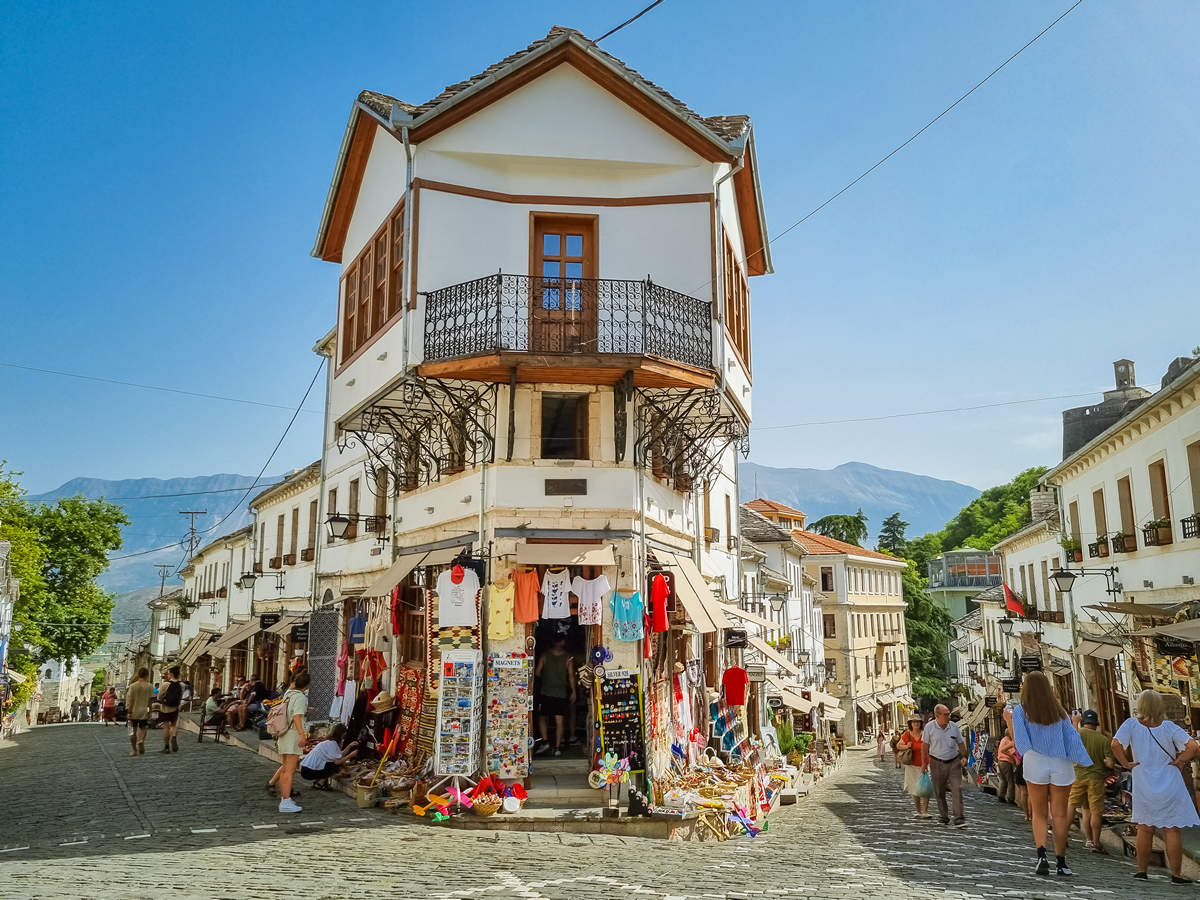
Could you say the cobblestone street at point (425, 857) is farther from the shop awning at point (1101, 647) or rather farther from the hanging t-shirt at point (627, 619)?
the shop awning at point (1101, 647)

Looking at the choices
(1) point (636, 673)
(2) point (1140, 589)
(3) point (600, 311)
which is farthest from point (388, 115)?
(2) point (1140, 589)

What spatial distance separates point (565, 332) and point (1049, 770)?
27.0ft

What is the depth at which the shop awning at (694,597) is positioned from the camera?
13172 millimetres

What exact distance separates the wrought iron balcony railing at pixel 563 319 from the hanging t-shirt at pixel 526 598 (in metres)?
3.16

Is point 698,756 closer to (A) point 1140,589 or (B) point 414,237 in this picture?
(B) point 414,237

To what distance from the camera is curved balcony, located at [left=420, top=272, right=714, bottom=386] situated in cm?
1215

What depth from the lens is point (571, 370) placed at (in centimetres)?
1230

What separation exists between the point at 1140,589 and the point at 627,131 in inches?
594

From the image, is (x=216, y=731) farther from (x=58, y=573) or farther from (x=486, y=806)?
(x=58, y=573)

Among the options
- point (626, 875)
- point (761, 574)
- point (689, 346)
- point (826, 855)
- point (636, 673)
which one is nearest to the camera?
point (626, 875)

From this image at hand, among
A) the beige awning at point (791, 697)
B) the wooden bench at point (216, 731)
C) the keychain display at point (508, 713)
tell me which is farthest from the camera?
the beige awning at point (791, 697)

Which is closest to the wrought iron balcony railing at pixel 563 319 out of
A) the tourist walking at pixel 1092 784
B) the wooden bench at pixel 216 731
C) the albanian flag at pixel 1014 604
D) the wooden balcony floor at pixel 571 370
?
the wooden balcony floor at pixel 571 370

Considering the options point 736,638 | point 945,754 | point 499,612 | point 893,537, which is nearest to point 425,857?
point 499,612

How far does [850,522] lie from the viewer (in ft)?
239
